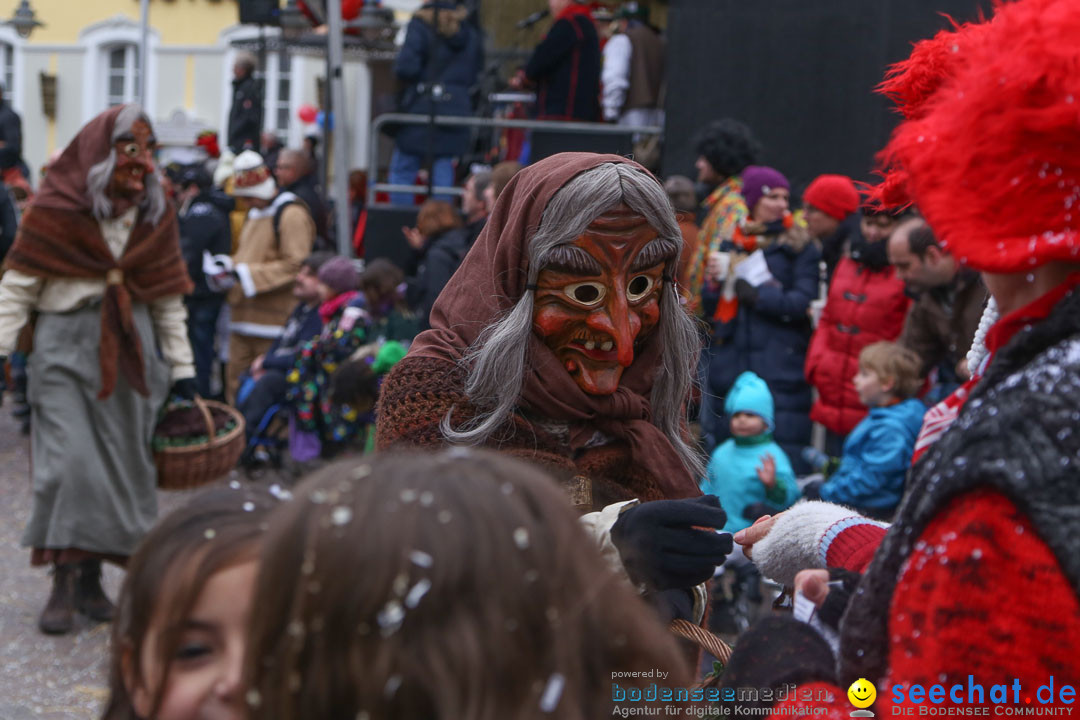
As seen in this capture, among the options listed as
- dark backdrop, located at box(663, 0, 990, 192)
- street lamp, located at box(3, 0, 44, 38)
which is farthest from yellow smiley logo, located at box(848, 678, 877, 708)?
street lamp, located at box(3, 0, 44, 38)

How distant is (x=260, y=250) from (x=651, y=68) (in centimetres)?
304

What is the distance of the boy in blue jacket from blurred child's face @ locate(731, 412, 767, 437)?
1.12ft

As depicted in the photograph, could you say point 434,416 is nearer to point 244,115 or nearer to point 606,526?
point 606,526

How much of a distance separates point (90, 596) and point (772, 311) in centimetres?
329

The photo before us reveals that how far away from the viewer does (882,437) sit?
4453mm

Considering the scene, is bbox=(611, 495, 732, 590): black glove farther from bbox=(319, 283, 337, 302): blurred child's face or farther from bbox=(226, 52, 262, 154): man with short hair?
bbox=(226, 52, 262, 154): man with short hair

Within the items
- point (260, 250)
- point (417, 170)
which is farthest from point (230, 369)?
point (417, 170)

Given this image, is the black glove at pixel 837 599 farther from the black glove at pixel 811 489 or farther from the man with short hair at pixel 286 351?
the man with short hair at pixel 286 351

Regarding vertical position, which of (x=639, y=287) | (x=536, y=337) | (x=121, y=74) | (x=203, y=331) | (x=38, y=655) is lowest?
(x=38, y=655)

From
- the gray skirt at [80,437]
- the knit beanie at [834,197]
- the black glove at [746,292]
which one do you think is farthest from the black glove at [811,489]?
the gray skirt at [80,437]

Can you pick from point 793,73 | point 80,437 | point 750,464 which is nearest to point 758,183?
point 750,464

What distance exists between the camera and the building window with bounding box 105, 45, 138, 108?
2330cm

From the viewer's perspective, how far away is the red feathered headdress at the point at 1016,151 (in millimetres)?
1218

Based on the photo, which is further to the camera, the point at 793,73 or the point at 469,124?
the point at 469,124
